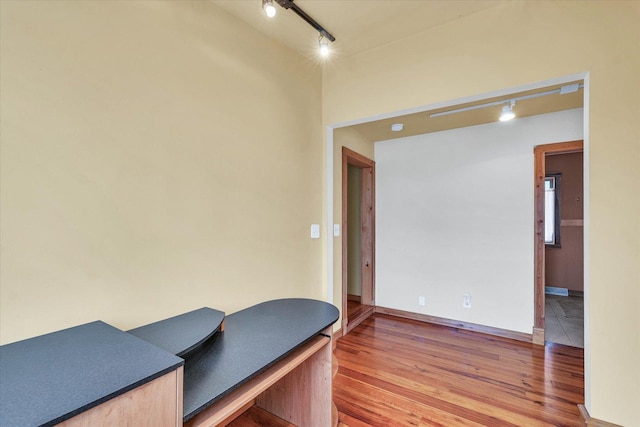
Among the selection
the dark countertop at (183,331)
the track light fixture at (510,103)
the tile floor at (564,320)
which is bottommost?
the tile floor at (564,320)

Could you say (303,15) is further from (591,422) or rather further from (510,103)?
(591,422)

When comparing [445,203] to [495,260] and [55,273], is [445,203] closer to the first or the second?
[495,260]

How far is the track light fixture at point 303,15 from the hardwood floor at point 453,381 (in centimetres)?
254

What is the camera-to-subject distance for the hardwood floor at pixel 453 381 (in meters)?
1.86

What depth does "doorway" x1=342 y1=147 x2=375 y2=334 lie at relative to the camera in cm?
317

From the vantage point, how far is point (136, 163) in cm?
142

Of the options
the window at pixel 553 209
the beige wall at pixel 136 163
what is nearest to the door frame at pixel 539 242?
the window at pixel 553 209

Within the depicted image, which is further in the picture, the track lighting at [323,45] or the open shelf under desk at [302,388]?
the track lighting at [323,45]

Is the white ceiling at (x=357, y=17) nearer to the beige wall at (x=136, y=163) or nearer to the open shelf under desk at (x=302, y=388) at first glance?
the beige wall at (x=136, y=163)

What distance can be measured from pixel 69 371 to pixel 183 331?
1.62 feet

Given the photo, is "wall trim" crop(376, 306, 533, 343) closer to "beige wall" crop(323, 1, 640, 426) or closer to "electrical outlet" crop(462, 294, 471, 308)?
"electrical outlet" crop(462, 294, 471, 308)

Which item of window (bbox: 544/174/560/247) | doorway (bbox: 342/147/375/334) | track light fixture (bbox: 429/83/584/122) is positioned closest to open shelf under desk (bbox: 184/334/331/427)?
doorway (bbox: 342/147/375/334)

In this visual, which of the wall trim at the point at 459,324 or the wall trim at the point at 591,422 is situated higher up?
the wall trim at the point at 591,422

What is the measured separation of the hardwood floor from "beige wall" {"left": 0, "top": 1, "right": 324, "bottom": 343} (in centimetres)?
100
